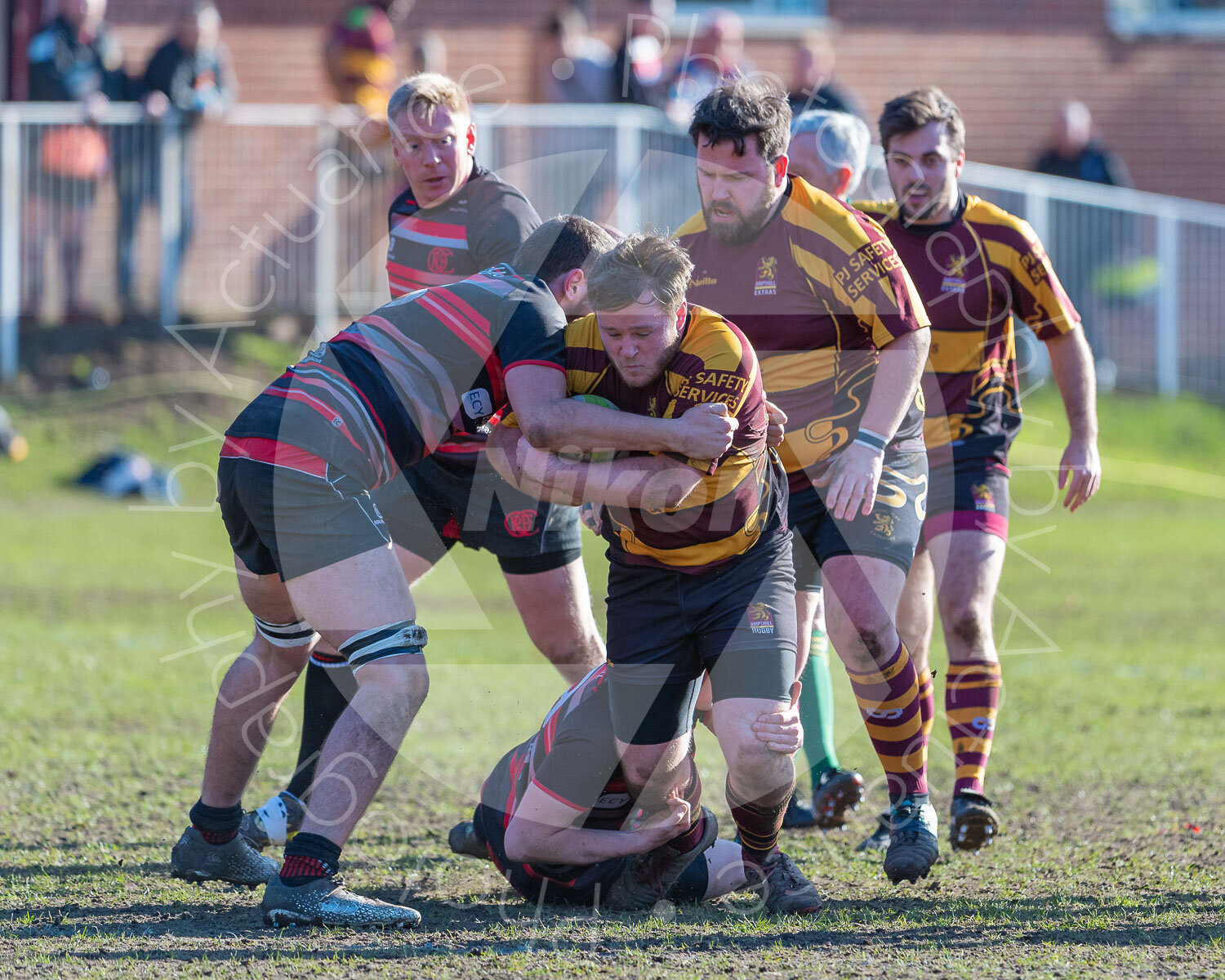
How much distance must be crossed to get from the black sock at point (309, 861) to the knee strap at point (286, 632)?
71 centimetres

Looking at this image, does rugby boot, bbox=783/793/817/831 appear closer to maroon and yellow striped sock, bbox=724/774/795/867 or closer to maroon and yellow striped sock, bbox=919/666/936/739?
maroon and yellow striped sock, bbox=919/666/936/739

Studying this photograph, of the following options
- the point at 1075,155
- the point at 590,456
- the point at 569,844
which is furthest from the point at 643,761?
the point at 1075,155

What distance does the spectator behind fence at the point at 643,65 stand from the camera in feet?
44.2

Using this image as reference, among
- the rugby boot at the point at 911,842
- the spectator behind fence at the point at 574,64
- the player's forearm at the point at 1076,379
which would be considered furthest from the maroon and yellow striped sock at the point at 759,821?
the spectator behind fence at the point at 574,64

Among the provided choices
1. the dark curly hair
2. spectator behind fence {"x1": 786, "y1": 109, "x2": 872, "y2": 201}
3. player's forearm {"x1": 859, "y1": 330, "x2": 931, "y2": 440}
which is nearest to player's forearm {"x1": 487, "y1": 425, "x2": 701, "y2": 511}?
player's forearm {"x1": 859, "y1": 330, "x2": 931, "y2": 440}

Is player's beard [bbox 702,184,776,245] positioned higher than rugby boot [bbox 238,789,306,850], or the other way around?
player's beard [bbox 702,184,776,245]

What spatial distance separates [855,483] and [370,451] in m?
1.41

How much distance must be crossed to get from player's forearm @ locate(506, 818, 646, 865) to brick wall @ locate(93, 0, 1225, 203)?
12.5 meters

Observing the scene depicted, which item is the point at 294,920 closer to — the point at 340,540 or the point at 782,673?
the point at 340,540

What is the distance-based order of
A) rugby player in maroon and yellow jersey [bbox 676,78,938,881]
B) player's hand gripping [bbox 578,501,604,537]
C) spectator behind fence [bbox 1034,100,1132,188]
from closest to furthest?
player's hand gripping [bbox 578,501,604,537]
rugby player in maroon and yellow jersey [bbox 676,78,938,881]
spectator behind fence [bbox 1034,100,1132,188]

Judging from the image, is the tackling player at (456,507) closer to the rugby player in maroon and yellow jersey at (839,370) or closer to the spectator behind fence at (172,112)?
the rugby player in maroon and yellow jersey at (839,370)

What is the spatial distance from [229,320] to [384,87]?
9.07ft

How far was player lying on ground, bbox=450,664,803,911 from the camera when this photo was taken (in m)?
4.08

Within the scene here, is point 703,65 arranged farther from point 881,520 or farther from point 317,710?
point 317,710
